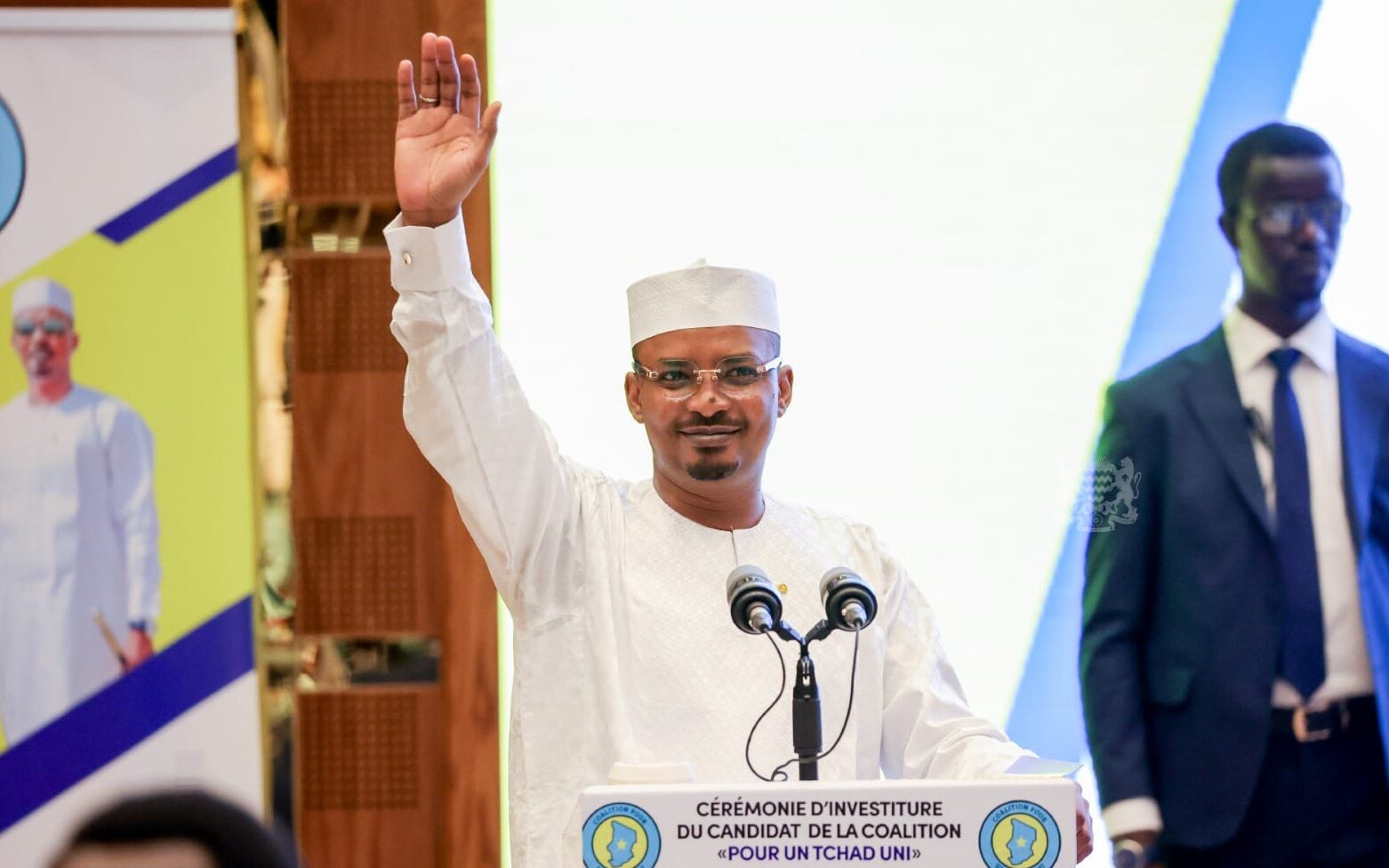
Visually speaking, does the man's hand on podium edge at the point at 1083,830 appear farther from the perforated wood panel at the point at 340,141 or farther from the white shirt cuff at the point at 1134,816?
the perforated wood panel at the point at 340,141

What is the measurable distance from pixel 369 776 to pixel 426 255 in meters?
1.65

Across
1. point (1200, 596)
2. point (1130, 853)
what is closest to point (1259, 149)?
point (1200, 596)

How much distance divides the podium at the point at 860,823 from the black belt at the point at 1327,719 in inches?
72.7

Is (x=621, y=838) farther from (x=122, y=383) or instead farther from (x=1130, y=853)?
Result: (x=122, y=383)

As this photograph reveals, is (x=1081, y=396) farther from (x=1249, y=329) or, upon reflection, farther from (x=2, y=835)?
(x=2, y=835)

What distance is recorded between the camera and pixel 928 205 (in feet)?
12.2

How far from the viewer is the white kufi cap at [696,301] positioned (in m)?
2.71

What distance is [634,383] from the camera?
2740 millimetres

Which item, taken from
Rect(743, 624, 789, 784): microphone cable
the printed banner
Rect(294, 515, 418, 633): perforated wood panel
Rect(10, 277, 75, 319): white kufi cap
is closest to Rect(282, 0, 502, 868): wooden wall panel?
Rect(294, 515, 418, 633): perforated wood panel

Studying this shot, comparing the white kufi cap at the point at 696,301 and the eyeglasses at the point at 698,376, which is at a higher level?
the white kufi cap at the point at 696,301

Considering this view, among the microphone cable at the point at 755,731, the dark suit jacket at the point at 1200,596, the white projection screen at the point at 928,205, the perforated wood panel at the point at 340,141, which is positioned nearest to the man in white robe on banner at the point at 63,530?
the perforated wood panel at the point at 340,141

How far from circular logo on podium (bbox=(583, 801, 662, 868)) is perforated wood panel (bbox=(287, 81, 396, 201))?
222 cm

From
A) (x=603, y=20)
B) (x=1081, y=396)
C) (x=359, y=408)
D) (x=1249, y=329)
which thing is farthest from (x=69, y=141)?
(x=1249, y=329)

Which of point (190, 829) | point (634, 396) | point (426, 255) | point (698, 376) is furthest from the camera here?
point (634, 396)
